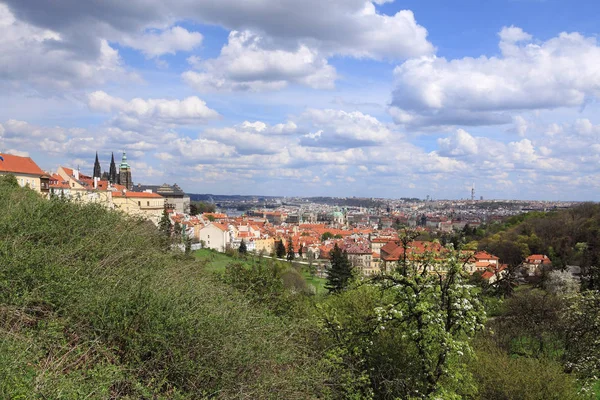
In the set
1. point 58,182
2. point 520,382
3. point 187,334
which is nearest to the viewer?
point 187,334

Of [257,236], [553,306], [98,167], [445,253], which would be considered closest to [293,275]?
[553,306]

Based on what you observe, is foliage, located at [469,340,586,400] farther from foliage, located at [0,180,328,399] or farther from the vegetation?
foliage, located at [0,180,328,399]

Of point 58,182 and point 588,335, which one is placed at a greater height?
point 58,182

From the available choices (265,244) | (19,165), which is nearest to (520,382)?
(19,165)

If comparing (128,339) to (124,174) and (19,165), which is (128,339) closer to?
(19,165)

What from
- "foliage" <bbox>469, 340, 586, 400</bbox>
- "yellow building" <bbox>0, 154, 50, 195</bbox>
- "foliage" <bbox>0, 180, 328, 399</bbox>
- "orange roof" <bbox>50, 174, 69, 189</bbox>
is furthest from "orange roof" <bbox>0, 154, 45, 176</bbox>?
"foliage" <bbox>469, 340, 586, 400</bbox>

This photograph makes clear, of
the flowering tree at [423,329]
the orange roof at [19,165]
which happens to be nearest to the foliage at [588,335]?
the flowering tree at [423,329]

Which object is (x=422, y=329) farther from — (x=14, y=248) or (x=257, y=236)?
(x=257, y=236)
